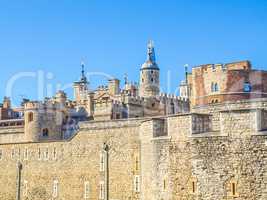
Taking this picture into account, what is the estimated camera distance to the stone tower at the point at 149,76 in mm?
82875

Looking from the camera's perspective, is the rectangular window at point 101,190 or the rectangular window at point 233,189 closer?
the rectangular window at point 233,189

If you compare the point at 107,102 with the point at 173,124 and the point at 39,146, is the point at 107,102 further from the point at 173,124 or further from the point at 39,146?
the point at 173,124

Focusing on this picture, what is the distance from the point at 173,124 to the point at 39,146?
17.9m

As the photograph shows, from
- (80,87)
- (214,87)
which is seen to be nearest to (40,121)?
(214,87)

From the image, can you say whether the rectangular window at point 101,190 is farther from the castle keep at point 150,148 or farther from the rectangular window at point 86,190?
the rectangular window at point 86,190

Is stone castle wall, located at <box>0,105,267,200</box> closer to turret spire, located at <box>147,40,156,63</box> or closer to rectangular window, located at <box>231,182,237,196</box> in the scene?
rectangular window, located at <box>231,182,237,196</box>

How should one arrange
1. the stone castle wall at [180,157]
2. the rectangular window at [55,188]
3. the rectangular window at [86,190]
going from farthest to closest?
the rectangular window at [55,188], the rectangular window at [86,190], the stone castle wall at [180,157]

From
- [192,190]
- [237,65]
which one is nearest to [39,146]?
[237,65]

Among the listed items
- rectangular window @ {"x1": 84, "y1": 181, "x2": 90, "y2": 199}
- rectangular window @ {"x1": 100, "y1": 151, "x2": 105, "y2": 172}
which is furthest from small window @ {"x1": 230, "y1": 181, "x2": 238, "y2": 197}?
rectangular window @ {"x1": 84, "y1": 181, "x2": 90, "y2": 199}

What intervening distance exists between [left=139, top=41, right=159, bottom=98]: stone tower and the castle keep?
17.4m

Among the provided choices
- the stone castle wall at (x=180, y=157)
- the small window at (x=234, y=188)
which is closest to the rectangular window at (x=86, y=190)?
the stone castle wall at (x=180, y=157)

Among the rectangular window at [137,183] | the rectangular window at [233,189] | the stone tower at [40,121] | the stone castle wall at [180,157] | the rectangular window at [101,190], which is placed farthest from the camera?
the stone tower at [40,121]

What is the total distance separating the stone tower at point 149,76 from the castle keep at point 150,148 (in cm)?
1741

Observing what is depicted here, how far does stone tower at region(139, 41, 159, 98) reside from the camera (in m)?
82.9
